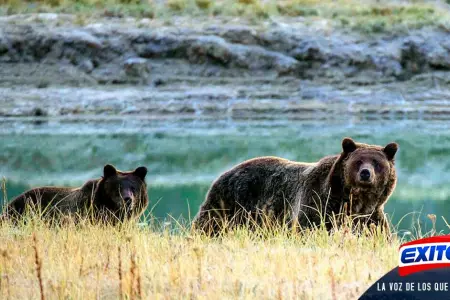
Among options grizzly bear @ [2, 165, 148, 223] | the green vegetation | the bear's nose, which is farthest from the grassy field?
the green vegetation

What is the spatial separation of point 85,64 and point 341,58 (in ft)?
23.1

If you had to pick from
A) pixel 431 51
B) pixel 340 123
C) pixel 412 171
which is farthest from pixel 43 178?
pixel 431 51

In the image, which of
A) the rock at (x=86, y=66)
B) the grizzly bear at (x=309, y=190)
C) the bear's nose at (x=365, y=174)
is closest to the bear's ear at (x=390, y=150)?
the grizzly bear at (x=309, y=190)

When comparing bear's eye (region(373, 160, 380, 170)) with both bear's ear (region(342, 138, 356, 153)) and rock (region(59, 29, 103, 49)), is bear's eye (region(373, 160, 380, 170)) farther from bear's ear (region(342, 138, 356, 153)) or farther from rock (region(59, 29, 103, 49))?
rock (region(59, 29, 103, 49))

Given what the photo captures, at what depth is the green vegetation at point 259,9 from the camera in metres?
29.7

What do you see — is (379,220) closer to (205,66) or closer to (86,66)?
(205,66)

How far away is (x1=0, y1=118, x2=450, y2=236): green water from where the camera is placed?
1496cm

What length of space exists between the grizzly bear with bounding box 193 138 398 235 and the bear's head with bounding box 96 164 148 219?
1.92 feet

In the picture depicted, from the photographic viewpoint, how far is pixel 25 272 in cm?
500

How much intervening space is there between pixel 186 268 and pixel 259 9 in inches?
1051

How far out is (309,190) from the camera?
698cm

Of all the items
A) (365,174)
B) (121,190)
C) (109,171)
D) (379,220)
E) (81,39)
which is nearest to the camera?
(365,174)

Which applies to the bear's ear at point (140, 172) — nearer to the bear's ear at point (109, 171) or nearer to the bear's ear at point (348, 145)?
the bear's ear at point (109, 171)

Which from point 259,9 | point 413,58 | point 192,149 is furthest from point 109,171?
point 259,9
